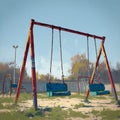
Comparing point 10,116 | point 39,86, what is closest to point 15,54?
point 39,86

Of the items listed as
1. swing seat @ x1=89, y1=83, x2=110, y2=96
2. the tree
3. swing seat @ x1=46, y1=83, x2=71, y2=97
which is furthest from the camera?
the tree

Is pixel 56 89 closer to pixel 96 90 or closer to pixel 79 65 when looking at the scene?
pixel 96 90

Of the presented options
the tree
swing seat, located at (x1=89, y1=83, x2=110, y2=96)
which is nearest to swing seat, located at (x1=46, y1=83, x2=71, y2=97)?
swing seat, located at (x1=89, y1=83, x2=110, y2=96)

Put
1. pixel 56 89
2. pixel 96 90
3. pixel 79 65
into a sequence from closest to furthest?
1. pixel 56 89
2. pixel 96 90
3. pixel 79 65

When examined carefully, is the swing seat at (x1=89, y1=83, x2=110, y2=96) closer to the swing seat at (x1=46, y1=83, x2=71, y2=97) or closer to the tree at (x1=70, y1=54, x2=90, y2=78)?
the swing seat at (x1=46, y1=83, x2=71, y2=97)

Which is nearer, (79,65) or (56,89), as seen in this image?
(56,89)

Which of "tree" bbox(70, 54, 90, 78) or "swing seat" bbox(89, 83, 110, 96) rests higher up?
"tree" bbox(70, 54, 90, 78)

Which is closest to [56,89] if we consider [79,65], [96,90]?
[96,90]

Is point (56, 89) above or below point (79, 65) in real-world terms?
below

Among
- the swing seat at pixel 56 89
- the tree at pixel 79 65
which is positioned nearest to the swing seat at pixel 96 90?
the swing seat at pixel 56 89

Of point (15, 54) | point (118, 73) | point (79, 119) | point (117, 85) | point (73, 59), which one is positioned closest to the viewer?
point (79, 119)

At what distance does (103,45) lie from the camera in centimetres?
1038

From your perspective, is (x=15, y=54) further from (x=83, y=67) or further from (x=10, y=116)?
(x=83, y=67)

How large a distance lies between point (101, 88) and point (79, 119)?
4.08m
